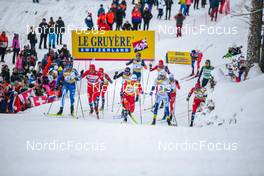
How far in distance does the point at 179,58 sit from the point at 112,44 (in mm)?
3722

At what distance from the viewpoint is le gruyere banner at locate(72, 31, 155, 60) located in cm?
1864

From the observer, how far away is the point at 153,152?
8.94 meters

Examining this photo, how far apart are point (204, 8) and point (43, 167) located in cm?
2145

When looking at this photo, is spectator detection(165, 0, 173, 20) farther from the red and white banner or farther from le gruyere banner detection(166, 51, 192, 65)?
the red and white banner

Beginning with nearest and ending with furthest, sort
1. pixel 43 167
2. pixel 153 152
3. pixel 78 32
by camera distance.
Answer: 1. pixel 43 167
2. pixel 153 152
3. pixel 78 32

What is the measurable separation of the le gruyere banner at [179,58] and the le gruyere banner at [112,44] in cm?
160

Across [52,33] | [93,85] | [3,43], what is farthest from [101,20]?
[93,85]

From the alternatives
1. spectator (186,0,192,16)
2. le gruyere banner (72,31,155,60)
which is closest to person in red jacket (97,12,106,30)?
le gruyere banner (72,31,155,60)

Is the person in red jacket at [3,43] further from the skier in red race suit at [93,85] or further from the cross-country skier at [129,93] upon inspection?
the cross-country skier at [129,93]

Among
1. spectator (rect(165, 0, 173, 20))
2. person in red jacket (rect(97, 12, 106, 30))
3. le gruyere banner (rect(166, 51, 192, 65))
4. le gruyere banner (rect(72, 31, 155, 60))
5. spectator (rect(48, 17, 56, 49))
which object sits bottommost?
le gruyere banner (rect(166, 51, 192, 65))

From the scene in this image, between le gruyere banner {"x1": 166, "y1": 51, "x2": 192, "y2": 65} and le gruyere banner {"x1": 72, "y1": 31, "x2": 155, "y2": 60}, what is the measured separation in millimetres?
1596

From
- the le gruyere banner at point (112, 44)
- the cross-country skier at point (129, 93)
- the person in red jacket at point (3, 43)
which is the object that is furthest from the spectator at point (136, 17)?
the cross-country skier at point (129, 93)

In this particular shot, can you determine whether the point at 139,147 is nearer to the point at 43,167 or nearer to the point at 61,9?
the point at 43,167

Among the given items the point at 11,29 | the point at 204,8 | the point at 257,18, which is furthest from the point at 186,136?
the point at 11,29
